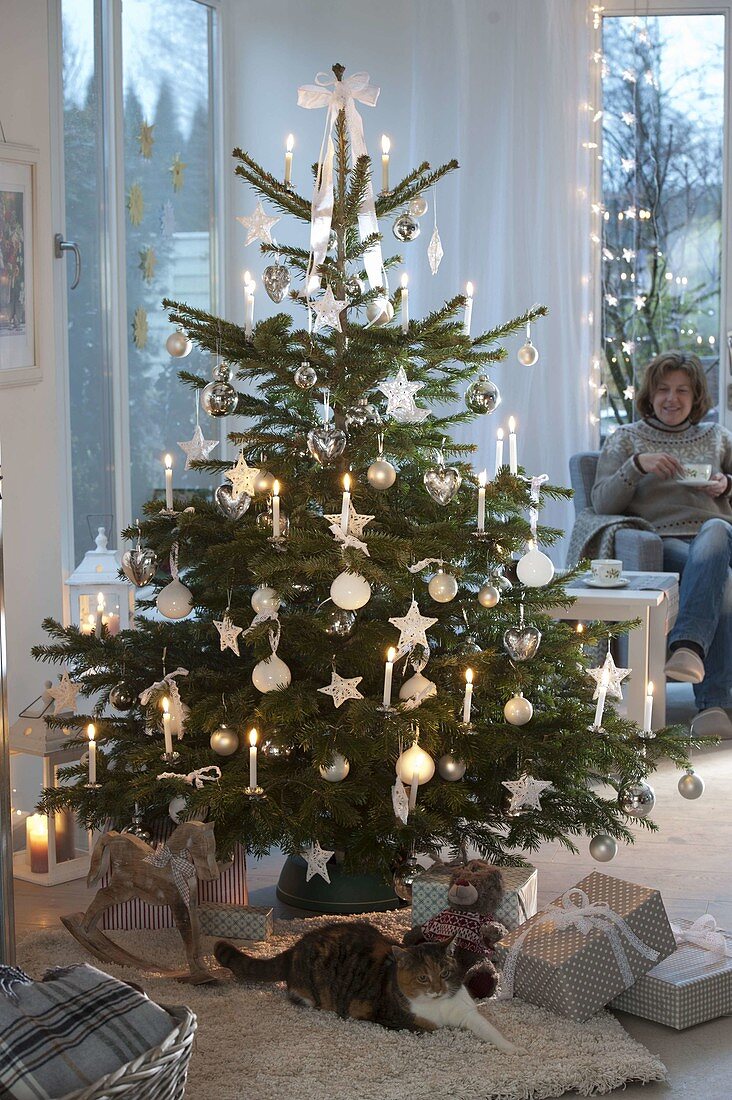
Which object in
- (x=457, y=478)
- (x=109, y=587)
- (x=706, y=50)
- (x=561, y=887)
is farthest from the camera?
(x=706, y=50)

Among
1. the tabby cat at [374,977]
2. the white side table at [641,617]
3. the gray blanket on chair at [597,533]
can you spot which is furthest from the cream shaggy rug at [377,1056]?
the gray blanket on chair at [597,533]

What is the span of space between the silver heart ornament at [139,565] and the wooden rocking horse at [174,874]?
48 centimetres

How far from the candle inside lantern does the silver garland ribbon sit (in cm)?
112

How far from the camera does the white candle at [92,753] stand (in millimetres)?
2637

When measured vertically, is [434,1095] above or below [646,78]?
below

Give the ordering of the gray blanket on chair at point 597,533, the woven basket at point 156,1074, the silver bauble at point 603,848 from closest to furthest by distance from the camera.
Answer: the woven basket at point 156,1074 → the silver bauble at point 603,848 → the gray blanket on chair at point 597,533

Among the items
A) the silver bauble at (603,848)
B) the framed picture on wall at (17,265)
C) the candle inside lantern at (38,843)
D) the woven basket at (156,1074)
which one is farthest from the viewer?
the framed picture on wall at (17,265)

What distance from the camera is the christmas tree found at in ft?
8.25

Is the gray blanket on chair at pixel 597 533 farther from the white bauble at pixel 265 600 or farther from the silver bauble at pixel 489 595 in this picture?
the white bauble at pixel 265 600

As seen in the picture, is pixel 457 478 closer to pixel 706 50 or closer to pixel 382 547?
pixel 382 547

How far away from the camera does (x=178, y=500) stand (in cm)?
280

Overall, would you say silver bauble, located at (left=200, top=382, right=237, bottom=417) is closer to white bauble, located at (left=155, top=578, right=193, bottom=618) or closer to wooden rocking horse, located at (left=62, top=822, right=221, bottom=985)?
white bauble, located at (left=155, top=578, right=193, bottom=618)

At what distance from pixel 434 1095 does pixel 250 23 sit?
14.8ft

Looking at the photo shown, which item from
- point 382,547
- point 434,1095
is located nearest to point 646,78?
point 382,547
